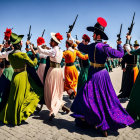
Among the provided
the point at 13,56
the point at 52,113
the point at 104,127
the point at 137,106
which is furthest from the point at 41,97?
the point at 137,106

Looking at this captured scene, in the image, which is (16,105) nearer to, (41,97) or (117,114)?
(41,97)

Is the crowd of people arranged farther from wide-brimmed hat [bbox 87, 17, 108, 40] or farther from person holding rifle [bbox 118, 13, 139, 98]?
person holding rifle [bbox 118, 13, 139, 98]

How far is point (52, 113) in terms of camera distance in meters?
4.44

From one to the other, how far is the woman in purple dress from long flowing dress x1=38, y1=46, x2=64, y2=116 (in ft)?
2.89

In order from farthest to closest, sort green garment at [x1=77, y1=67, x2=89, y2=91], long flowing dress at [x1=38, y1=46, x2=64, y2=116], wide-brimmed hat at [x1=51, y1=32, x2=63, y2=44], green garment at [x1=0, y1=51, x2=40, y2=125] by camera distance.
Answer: green garment at [x1=77, y1=67, x2=89, y2=91]
wide-brimmed hat at [x1=51, y1=32, x2=63, y2=44]
long flowing dress at [x1=38, y1=46, x2=64, y2=116]
green garment at [x1=0, y1=51, x2=40, y2=125]

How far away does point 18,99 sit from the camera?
414 cm

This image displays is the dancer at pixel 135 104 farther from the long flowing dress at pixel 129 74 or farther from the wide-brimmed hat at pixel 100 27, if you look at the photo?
the long flowing dress at pixel 129 74

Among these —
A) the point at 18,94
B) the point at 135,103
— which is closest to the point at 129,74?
the point at 135,103

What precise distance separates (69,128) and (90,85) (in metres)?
1.08

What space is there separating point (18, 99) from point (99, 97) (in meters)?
1.79

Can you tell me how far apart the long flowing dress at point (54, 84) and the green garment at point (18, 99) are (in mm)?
501

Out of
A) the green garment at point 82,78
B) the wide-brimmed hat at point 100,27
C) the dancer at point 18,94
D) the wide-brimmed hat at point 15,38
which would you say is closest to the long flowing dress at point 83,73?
the green garment at point 82,78

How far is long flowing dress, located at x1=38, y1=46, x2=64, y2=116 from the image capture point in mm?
4636

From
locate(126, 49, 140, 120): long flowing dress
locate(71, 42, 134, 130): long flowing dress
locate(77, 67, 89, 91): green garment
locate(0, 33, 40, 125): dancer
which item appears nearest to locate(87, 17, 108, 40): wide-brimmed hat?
locate(71, 42, 134, 130): long flowing dress
